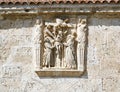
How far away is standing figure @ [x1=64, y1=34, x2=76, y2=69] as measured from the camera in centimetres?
823

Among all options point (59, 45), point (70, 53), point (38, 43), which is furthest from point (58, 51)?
point (38, 43)

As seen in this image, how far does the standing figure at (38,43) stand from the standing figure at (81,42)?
0.70m

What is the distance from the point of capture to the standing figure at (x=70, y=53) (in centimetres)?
823

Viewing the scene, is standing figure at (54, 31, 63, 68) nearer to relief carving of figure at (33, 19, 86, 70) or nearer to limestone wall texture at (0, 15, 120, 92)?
relief carving of figure at (33, 19, 86, 70)

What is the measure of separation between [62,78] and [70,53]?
1.61 ft

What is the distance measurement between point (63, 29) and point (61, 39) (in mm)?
221

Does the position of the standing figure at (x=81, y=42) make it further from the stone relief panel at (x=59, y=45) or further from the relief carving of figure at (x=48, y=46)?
the relief carving of figure at (x=48, y=46)

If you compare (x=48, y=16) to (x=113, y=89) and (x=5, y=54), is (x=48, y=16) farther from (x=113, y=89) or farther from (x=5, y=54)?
(x=113, y=89)

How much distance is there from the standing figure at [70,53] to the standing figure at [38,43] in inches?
19.3

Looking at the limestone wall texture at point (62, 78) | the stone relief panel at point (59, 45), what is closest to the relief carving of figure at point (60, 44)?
the stone relief panel at point (59, 45)

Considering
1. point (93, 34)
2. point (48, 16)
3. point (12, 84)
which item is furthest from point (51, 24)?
point (12, 84)

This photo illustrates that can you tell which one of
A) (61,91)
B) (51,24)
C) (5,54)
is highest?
(51,24)

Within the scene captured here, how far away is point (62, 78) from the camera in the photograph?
8266mm

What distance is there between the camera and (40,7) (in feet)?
27.5
